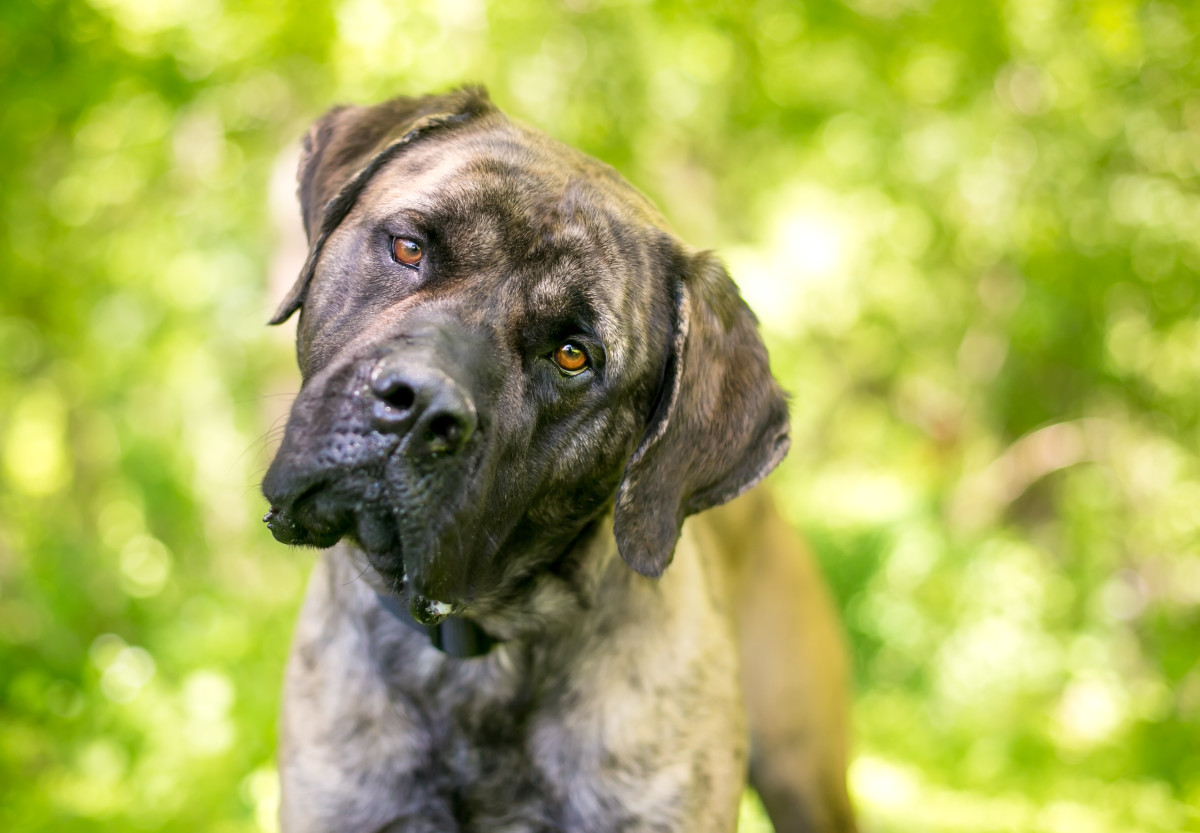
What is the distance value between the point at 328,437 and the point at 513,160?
86 cm

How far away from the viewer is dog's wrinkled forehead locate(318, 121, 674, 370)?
2293mm

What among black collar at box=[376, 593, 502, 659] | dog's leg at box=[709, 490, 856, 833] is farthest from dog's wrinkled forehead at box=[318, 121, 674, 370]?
dog's leg at box=[709, 490, 856, 833]

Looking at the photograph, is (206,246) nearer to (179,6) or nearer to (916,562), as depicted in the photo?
(179,6)

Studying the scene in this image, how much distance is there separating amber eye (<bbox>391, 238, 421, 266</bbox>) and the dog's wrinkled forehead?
28 millimetres

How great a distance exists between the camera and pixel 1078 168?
272 inches

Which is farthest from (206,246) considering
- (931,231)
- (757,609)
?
(757,609)

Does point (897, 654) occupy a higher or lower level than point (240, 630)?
lower

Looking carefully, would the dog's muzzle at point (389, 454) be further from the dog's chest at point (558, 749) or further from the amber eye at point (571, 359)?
the dog's chest at point (558, 749)

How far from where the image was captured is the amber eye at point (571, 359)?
2.33 meters

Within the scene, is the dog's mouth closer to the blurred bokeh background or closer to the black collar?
the black collar

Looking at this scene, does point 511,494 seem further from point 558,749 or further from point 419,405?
point 558,749

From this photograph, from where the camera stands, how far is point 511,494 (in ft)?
7.48

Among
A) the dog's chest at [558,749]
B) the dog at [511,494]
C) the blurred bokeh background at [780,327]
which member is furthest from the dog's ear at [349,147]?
the blurred bokeh background at [780,327]

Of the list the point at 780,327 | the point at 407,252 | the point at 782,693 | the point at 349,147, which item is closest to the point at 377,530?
the point at 407,252
